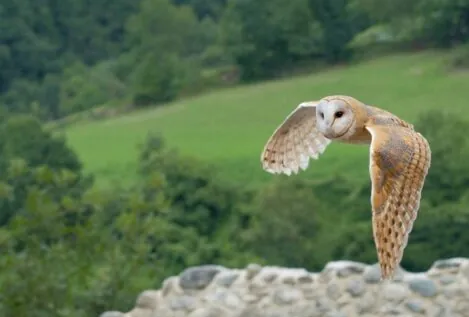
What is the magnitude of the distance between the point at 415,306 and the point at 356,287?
0.28 meters

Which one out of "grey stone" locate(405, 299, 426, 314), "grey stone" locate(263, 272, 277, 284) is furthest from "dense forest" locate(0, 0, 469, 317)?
"grey stone" locate(405, 299, 426, 314)

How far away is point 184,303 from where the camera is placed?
20.4ft

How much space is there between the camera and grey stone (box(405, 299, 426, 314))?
5.80 m

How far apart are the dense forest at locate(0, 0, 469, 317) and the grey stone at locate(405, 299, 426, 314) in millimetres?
1951

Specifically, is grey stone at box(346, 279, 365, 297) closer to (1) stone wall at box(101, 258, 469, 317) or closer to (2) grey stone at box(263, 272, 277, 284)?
(1) stone wall at box(101, 258, 469, 317)

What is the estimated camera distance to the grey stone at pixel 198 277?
6312 mm

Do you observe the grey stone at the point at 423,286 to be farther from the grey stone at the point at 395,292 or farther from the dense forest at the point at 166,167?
the dense forest at the point at 166,167

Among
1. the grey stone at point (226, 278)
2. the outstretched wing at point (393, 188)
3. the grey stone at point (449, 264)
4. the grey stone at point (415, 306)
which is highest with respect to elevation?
the grey stone at point (226, 278)

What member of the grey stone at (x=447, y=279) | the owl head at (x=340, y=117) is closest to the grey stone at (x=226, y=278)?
the grey stone at (x=447, y=279)

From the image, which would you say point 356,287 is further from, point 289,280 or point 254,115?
point 254,115

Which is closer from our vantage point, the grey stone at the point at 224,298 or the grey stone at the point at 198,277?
the grey stone at the point at 224,298

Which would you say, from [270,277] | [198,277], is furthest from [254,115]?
[270,277]

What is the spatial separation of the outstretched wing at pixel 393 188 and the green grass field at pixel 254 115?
55.3 ft

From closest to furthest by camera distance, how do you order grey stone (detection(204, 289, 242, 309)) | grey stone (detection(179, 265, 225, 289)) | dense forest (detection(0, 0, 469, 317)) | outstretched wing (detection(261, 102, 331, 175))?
outstretched wing (detection(261, 102, 331, 175))
grey stone (detection(204, 289, 242, 309))
grey stone (detection(179, 265, 225, 289))
dense forest (detection(0, 0, 469, 317))
